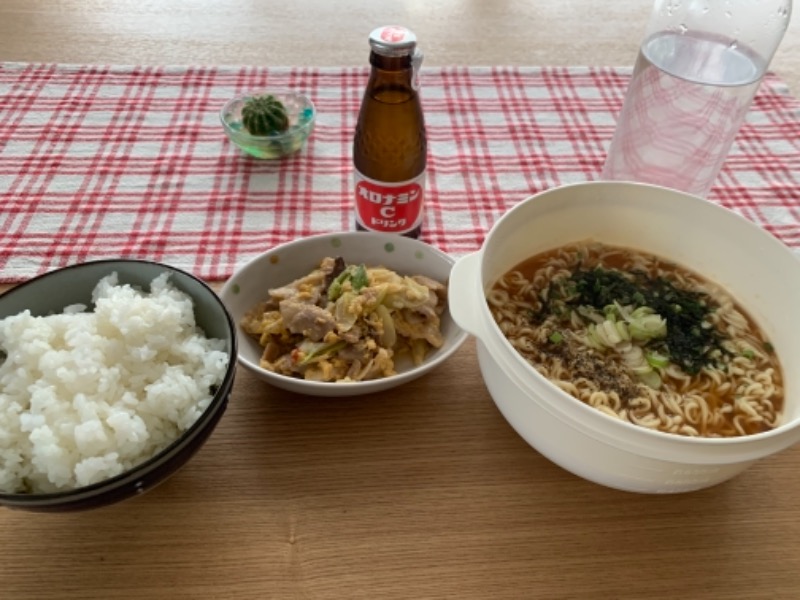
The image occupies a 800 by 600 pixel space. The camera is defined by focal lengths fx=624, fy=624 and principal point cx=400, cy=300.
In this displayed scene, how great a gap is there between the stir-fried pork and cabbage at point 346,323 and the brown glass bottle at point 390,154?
0.17 metres

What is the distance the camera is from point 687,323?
3.60ft

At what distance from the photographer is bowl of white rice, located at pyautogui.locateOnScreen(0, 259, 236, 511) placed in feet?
2.52

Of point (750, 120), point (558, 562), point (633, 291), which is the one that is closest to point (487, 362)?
point (558, 562)

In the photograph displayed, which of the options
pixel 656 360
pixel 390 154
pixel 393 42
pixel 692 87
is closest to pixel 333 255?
pixel 390 154

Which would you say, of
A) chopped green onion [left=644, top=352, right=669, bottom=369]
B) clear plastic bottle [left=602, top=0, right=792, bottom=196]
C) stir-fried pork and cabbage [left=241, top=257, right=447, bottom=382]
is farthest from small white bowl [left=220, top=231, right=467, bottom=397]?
clear plastic bottle [left=602, top=0, right=792, bottom=196]

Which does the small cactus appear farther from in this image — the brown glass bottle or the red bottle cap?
the red bottle cap

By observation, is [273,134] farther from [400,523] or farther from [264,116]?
[400,523]

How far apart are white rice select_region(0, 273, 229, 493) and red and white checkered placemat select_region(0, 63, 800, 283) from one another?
0.39 meters

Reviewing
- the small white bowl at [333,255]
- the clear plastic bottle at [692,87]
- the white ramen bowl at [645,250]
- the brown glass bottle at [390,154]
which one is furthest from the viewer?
the clear plastic bottle at [692,87]

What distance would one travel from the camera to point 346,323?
1.04m

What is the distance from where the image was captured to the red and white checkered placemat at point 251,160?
139cm

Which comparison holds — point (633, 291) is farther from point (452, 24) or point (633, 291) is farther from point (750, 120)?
point (452, 24)

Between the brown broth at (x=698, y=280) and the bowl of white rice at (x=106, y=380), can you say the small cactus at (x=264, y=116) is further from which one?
the brown broth at (x=698, y=280)

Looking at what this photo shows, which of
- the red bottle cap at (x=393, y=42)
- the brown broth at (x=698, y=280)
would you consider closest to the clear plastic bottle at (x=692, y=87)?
the brown broth at (x=698, y=280)
